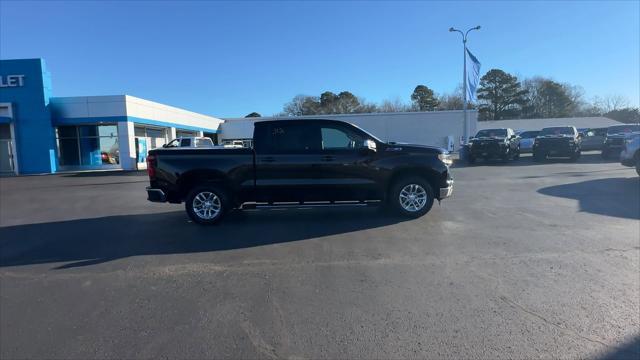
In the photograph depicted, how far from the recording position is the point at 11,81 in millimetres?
25453

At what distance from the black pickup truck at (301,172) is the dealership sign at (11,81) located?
24.5 m

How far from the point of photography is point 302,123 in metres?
8.00

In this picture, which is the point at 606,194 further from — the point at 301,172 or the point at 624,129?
the point at 624,129

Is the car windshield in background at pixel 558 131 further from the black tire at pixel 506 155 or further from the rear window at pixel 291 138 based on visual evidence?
the rear window at pixel 291 138

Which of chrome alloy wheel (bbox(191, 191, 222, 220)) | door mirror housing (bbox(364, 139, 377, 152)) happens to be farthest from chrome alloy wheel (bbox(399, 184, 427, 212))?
chrome alloy wheel (bbox(191, 191, 222, 220))

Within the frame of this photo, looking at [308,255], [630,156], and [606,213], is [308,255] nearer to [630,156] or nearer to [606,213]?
[606,213]

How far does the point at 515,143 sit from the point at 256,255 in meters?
21.5

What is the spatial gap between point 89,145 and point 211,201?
1015 inches

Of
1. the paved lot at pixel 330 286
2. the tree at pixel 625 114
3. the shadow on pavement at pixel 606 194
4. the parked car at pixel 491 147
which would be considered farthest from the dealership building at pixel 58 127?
the tree at pixel 625 114

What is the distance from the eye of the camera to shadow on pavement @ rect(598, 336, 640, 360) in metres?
3.05

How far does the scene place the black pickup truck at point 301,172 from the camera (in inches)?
305

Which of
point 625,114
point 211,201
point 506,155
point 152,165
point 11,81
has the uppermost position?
point 625,114

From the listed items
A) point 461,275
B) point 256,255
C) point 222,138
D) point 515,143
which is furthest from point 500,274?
point 222,138

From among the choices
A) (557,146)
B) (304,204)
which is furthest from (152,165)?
(557,146)
